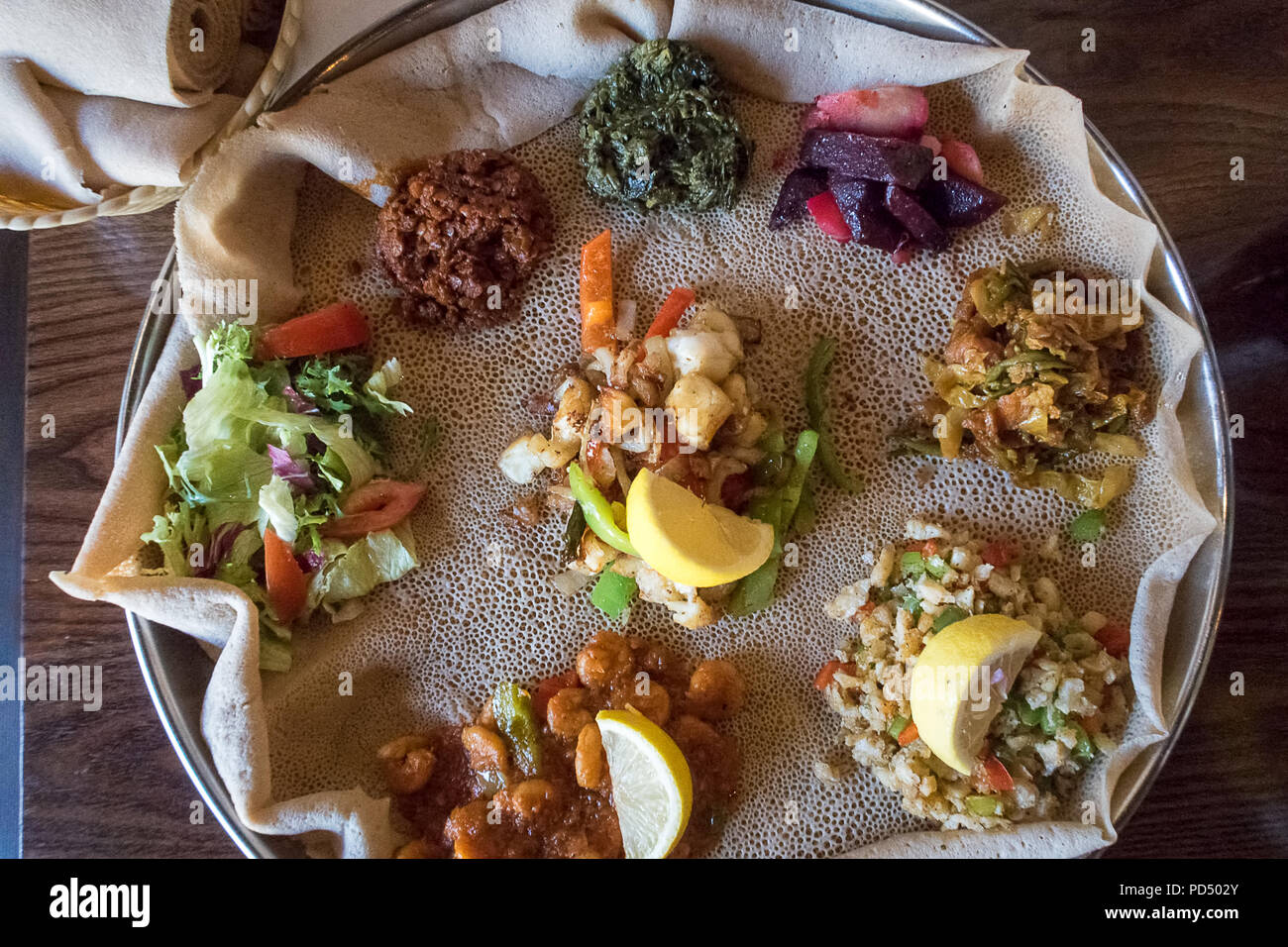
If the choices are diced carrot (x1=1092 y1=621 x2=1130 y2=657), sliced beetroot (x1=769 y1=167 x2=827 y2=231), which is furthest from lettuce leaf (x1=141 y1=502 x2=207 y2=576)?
diced carrot (x1=1092 y1=621 x2=1130 y2=657)

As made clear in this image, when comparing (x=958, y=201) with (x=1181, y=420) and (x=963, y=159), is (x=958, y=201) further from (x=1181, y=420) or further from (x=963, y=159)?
(x=1181, y=420)

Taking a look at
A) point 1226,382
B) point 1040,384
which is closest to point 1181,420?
point 1226,382

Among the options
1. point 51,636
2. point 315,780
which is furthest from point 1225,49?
point 51,636

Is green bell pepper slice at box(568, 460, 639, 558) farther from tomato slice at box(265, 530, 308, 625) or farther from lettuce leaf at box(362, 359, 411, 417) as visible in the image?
tomato slice at box(265, 530, 308, 625)

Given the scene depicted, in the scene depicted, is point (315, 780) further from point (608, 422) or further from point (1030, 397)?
point (1030, 397)

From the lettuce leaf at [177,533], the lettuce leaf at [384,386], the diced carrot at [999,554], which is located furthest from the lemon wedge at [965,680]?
the lettuce leaf at [177,533]

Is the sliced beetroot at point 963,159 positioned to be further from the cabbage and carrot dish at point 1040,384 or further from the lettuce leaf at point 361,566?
the lettuce leaf at point 361,566
